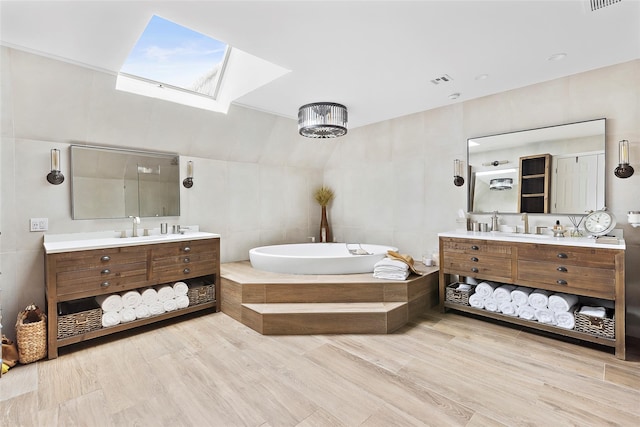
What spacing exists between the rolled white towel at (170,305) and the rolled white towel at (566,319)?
3516 millimetres

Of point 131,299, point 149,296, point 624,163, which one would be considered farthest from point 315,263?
point 624,163

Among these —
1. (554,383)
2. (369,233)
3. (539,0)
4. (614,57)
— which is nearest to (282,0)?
(539,0)

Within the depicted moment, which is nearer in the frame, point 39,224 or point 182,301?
point 39,224

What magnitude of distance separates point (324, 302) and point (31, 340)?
2351 mm

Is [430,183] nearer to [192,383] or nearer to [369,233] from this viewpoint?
[369,233]

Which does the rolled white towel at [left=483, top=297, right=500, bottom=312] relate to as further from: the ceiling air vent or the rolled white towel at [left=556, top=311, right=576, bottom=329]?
the ceiling air vent

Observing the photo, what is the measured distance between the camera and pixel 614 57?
8.48 feet

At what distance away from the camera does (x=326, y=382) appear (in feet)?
6.88

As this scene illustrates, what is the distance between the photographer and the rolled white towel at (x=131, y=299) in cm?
281

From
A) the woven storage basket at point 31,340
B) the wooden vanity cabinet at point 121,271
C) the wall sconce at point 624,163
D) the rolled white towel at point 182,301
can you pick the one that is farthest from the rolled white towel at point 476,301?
the woven storage basket at point 31,340

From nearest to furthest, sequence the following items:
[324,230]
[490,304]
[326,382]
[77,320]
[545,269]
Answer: [326,382] < [77,320] < [545,269] < [490,304] < [324,230]

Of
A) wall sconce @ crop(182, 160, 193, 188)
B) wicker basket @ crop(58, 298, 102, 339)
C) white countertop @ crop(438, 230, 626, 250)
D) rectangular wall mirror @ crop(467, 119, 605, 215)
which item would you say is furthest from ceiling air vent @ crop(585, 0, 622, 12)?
wicker basket @ crop(58, 298, 102, 339)

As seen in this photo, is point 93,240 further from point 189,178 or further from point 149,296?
point 189,178

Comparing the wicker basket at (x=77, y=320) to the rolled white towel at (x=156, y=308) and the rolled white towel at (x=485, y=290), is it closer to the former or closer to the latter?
the rolled white towel at (x=156, y=308)
